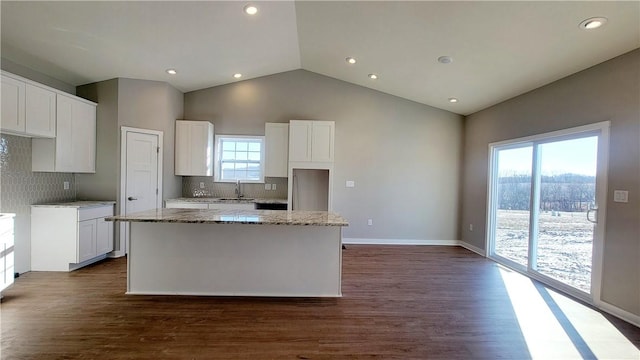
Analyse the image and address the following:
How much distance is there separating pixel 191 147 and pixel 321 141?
7.68 feet

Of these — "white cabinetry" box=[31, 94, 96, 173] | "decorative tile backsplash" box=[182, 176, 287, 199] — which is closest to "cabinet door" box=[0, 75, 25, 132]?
"white cabinetry" box=[31, 94, 96, 173]

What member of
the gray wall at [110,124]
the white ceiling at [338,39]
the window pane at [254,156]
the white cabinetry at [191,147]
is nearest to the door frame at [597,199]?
the white ceiling at [338,39]

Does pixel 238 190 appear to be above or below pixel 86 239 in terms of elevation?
above

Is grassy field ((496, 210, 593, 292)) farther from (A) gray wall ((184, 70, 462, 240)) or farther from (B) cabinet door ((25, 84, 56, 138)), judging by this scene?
(B) cabinet door ((25, 84, 56, 138))

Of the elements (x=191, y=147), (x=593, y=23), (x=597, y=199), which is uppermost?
(x=593, y=23)

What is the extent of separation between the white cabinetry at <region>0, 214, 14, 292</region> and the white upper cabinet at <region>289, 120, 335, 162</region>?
11.6ft

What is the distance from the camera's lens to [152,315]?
8.68 feet

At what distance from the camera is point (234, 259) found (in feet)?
10.2

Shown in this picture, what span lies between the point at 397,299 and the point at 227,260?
6.17 feet

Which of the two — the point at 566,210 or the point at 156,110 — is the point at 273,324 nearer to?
the point at 566,210

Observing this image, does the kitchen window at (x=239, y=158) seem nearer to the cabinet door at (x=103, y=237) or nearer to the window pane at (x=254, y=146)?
the window pane at (x=254, y=146)

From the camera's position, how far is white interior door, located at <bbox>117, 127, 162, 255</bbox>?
176 inches

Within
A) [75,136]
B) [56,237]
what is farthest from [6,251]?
[75,136]

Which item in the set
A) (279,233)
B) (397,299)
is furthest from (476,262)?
(279,233)
